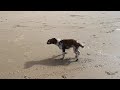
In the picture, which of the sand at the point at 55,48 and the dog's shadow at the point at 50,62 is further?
the dog's shadow at the point at 50,62

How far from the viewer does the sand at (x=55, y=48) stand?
28.4 feet

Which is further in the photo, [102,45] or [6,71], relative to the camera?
[102,45]

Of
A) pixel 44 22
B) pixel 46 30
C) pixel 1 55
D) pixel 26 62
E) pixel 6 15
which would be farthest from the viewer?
pixel 6 15

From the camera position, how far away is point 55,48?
11.2 metres

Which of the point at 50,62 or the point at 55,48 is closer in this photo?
the point at 50,62

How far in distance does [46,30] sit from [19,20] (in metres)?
4.01

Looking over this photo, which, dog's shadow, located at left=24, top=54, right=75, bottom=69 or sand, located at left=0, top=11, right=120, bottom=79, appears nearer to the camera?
sand, located at left=0, top=11, right=120, bottom=79

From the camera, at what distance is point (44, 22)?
17.4 m

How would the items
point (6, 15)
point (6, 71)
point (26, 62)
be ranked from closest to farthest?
point (6, 71) → point (26, 62) → point (6, 15)

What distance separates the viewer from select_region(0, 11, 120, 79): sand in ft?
28.4

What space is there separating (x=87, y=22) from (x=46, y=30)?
14.3ft

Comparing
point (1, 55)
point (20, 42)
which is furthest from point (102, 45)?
point (1, 55)
